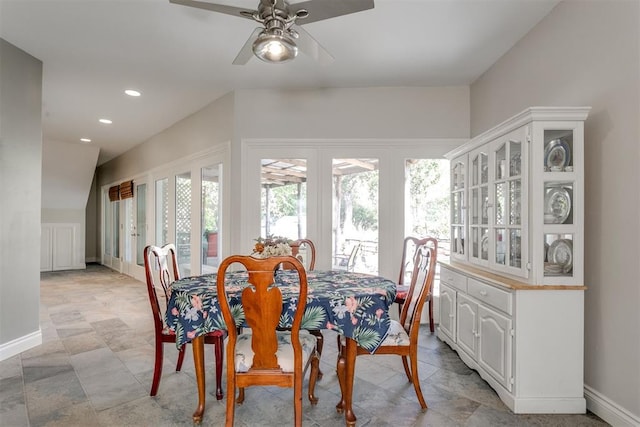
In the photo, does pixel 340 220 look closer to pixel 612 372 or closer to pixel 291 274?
pixel 291 274

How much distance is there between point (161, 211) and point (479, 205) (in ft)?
16.7

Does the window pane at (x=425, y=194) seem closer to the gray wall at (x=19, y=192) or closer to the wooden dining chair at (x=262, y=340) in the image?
the wooden dining chair at (x=262, y=340)

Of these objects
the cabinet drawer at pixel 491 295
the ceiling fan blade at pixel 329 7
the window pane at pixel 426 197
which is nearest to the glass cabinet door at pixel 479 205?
the cabinet drawer at pixel 491 295

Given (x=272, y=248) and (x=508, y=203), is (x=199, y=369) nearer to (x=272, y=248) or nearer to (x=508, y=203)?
(x=272, y=248)

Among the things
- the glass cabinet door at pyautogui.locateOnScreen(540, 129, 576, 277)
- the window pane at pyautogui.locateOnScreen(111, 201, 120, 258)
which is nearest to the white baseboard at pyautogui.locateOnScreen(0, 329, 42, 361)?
the glass cabinet door at pyautogui.locateOnScreen(540, 129, 576, 277)

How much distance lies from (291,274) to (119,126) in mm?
4535

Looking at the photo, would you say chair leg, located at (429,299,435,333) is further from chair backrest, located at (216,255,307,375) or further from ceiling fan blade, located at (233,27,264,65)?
ceiling fan blade, located at (233,27,264,65)

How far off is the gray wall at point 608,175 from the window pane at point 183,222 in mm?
4600

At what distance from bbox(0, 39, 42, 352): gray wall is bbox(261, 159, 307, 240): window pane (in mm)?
2160

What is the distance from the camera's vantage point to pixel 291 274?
2619 mm

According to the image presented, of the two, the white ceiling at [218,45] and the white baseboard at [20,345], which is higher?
the white ceiling at [218,45]

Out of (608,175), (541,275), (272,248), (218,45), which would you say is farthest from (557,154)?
(218,45)

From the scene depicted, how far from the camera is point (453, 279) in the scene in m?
2.95

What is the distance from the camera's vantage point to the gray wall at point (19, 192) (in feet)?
9.47
